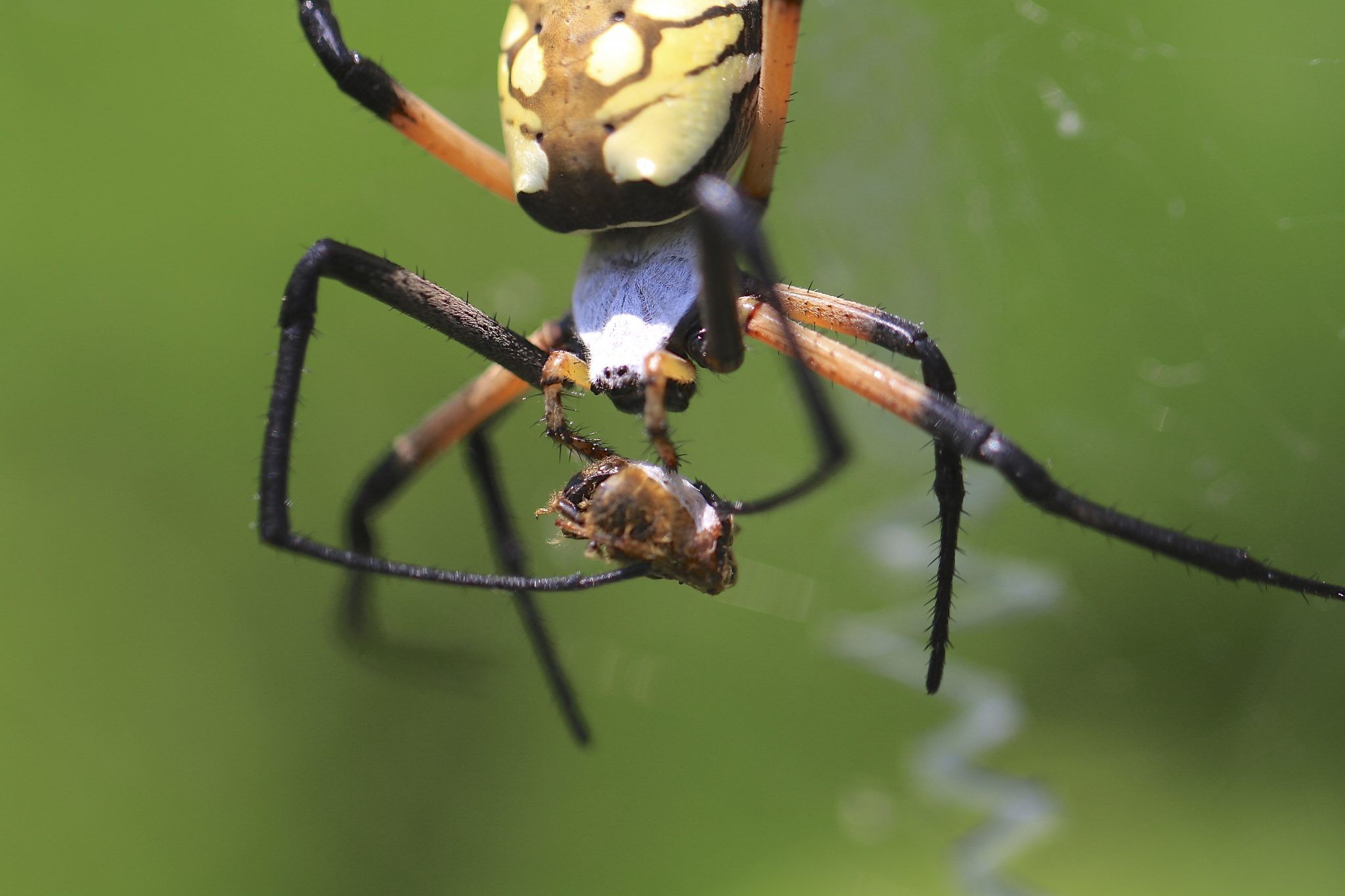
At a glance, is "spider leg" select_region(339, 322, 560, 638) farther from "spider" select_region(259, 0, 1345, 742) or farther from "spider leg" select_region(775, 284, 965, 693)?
"spider leg" select_region(775, 284, 965, 693)

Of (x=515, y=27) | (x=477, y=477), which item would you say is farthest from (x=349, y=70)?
(x=477, y=477)

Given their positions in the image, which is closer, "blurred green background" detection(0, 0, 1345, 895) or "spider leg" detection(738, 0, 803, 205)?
"spider leg" detection(738, 0, 803, 205)

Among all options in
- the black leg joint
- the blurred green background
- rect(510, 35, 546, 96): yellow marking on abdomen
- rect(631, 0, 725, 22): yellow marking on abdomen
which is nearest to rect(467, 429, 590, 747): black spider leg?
the blurred green background

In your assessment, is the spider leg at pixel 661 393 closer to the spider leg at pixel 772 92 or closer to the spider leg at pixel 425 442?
the spider leg at pixel 772 92

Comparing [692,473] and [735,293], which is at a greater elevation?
[735,293]

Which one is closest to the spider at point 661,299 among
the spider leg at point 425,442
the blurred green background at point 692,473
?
the spider leg at point 425,442

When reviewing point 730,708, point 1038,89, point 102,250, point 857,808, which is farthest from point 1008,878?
point 102,250

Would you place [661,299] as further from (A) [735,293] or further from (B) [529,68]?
(B) [529,68]
